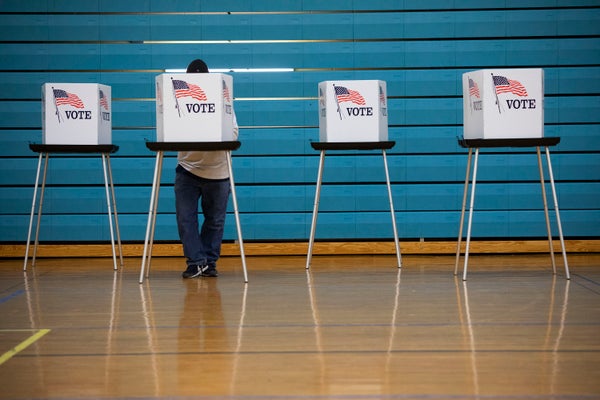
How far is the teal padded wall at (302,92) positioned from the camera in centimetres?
707

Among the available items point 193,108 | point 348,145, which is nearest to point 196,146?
point 193,108

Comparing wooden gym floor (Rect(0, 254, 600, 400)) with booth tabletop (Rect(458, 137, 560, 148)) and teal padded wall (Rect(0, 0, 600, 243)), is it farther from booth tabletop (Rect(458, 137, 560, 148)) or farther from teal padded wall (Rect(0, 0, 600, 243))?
teal padded wall (Rect(0, 0, 600, 243))

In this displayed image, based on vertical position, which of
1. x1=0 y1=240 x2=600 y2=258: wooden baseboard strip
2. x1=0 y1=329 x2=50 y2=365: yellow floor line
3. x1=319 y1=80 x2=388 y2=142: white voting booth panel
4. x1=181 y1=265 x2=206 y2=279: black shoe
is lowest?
x1=0 y1=240 x2=600 y2=258: wooden baseboard strip

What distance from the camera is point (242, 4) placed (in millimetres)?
7098

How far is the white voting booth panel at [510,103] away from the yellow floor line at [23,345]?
9.22ft

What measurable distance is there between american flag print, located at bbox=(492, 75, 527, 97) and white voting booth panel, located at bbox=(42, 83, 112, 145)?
262 cm

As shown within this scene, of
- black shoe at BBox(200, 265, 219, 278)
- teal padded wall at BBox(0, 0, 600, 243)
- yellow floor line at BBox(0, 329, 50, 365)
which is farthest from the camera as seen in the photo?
teal padded wall at BBox(0, 0, 600, 243)

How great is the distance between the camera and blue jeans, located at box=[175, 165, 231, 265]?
539cm

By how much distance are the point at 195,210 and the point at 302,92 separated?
6.56 feet

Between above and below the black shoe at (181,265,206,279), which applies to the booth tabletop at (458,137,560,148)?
above

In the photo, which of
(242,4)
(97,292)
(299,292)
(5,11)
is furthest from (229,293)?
(5,11)

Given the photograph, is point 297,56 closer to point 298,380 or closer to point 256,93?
point 256,93

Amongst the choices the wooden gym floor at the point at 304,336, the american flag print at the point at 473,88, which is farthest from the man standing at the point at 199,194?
the american flag print at the point at 473,88

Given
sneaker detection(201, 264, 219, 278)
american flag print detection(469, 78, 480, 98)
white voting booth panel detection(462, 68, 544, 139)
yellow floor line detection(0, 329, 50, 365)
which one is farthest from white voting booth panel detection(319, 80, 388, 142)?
yellow floor line detection(0, 329, 50, 365)
